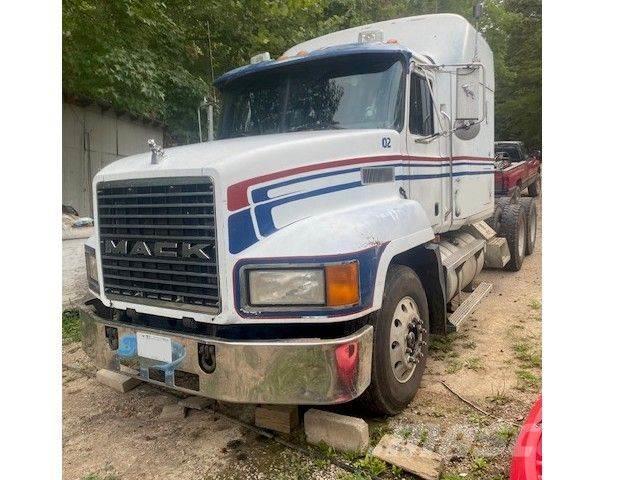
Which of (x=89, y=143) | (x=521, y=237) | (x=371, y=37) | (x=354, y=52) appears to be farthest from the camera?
(x=521, y=237)

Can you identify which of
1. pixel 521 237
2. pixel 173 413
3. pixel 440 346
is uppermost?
pixel 521 237

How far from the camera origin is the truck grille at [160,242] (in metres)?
2.42

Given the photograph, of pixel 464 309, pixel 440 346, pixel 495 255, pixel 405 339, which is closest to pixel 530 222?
pixel 495 255

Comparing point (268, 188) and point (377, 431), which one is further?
point (377, 431)

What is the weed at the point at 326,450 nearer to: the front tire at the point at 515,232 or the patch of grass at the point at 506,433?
the patch of grass at the point at 506,433

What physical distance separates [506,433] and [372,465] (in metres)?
0.79

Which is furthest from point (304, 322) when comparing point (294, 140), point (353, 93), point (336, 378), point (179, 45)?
point (179, 45)

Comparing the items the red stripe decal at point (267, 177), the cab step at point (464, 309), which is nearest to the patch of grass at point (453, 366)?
the cab step at point (464, 309)

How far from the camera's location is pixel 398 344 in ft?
9.53

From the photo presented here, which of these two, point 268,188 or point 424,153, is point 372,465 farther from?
point 424,153

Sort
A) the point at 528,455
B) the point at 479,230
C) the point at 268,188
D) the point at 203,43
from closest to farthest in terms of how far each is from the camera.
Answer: the point at 528,455, the point at 268,188, the point at 203,43, the point at 479,230

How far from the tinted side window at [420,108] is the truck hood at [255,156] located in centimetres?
36

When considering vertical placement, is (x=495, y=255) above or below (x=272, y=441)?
above
